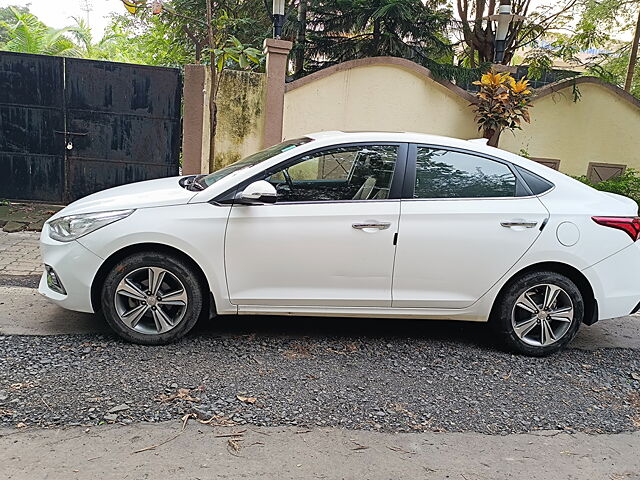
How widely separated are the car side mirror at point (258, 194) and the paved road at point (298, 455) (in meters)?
1.52

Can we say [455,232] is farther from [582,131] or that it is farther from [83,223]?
[582,131]

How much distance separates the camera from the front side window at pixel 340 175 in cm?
405

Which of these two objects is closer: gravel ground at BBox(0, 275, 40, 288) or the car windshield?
the car windshield

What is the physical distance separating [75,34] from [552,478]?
13.8 meters

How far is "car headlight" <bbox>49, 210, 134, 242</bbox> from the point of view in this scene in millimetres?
3816

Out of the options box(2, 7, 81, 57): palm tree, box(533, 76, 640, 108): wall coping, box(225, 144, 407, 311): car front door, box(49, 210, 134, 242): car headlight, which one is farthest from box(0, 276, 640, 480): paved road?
box(2, 7, 81, 57): palm tree

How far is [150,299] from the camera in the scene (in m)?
3.89

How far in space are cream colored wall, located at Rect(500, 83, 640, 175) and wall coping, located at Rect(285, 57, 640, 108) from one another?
0.06 m

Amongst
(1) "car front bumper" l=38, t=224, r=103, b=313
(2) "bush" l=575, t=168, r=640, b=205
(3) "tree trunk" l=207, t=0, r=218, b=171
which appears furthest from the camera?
(2) "bush" l=575, t=168, r=640, b=205

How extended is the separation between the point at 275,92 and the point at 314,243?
4.39 m

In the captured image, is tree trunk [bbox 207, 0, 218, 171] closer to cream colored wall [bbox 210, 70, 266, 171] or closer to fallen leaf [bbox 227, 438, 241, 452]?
cream colored wall [bbox 210, 70, 266, 171]

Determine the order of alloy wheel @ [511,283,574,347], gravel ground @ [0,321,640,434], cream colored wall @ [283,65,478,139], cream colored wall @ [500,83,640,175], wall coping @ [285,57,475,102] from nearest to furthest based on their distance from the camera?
gravel ground @ [0,321,640,434] < alloy wheel @ [511,283,574,347] < wall coping @ [285,57,475,102] < cream colored wall @ [283,65,478,139] < cream colored wall @ [500,83,640,175]

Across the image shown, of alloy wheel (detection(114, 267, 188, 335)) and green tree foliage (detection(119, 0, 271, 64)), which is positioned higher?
green tree foliage (detection(119, 0, 271, 64))

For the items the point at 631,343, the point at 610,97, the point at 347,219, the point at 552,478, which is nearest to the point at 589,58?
the point at 610,97
